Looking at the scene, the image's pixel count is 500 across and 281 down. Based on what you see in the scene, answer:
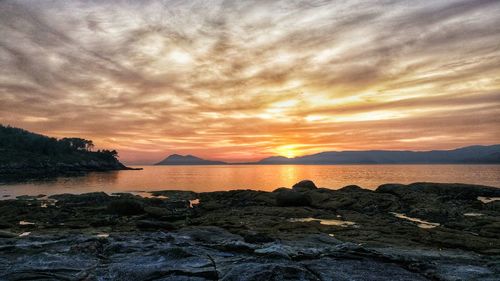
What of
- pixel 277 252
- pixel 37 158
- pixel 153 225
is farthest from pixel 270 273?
pixel 37 158

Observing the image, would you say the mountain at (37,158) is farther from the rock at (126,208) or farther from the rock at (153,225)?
the rock at (153,225)

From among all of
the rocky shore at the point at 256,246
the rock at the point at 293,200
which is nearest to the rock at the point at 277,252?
the rocky shore at the point at 256,246

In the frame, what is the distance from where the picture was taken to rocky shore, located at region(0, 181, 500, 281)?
36.3 ft

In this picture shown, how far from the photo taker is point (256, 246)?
14555mm

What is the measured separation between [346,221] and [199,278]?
57.9 ft

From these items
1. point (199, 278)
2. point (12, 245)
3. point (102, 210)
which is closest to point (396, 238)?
point (199, 278)

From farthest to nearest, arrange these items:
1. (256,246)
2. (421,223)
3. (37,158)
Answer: (37,158)
(421,223)
(256,246)

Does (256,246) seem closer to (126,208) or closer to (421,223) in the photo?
(421,223)

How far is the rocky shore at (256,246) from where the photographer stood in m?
11.1

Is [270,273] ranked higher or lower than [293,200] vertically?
higher

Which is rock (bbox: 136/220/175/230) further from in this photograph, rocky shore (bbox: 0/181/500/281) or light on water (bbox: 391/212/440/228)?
light on water (bbox: 391/212/440/228)

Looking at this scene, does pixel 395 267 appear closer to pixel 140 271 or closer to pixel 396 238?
pixel 396 238

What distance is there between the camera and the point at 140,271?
36.9ft

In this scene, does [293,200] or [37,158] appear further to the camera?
[37,158]
